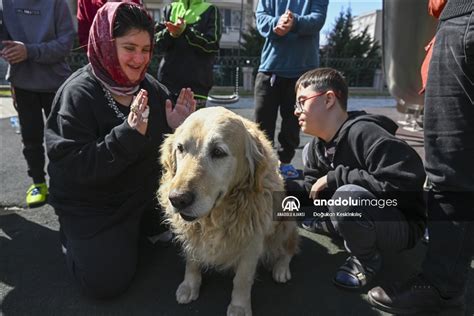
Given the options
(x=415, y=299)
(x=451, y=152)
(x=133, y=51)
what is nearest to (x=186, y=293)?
(x=415, y=299)

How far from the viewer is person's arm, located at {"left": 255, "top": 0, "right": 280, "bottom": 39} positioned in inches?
143

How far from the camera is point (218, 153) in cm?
189

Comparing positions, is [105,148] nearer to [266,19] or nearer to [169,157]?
[169,157]

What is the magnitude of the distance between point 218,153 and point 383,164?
107 cm

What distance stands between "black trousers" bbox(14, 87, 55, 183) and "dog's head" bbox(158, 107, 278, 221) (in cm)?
184

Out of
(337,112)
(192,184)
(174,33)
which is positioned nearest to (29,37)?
(174,33)

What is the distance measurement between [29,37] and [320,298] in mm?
3302

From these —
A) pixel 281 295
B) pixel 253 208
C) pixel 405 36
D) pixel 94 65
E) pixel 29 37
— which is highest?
pixel 405 36

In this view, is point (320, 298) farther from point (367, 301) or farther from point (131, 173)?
point (131, 173)

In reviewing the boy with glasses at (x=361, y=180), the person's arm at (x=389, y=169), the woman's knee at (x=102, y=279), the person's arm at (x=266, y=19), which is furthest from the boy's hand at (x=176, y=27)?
the woman's knee at (x=102, y=279)

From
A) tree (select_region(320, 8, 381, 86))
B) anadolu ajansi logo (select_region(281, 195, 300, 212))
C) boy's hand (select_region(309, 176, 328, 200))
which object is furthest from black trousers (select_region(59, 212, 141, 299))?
tree (select_region(320, 8, 381, 86))

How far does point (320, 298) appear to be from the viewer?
2.24 m

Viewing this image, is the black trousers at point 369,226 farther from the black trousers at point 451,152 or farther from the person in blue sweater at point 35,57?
the person in blue sweater at point 35,57

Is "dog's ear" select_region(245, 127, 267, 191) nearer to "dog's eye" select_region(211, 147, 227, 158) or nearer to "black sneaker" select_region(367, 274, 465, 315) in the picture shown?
"dog's eye" select_region(211, 147, 227, 158)
